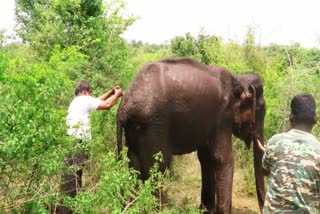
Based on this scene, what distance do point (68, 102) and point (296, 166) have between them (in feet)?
15.5

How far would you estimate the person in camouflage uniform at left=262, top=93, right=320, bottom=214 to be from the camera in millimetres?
3521

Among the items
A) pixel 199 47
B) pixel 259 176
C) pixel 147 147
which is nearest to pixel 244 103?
pixel 259 176

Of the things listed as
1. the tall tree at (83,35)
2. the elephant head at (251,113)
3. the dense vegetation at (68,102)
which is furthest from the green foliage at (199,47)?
the elephant head at (251,113)

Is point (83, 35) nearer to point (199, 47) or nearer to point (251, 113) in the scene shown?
point (251, 113)

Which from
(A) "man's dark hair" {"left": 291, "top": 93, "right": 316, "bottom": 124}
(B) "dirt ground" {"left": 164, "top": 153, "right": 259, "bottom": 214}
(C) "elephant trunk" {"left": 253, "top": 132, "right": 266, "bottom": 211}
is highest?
(A) "man's dark hair" {"left": 291, "top": 93, "right": 316, "bottom": 124}

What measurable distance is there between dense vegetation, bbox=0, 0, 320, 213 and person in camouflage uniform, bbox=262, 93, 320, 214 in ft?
3.56

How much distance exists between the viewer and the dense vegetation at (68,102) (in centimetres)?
372

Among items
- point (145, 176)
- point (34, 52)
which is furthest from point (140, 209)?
point (34, 52)

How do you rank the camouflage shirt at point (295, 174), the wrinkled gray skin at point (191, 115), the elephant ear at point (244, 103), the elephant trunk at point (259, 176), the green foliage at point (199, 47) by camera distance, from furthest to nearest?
the green foliage at point (199, 47) < the elephant trunk at point (259, 176) < the elephant ear at point (244, 103) < the wrinkled gray skin at point (191, 115) < the camouflage shirt at point (295, 174)

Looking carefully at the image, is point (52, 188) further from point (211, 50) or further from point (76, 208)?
point (211, 50)

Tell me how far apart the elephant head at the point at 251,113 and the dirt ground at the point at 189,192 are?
3.51 ft

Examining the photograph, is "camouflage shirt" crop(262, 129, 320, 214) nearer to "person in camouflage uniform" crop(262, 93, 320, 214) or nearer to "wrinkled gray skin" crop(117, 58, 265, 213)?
"person in camouflage uniform" crop(262, 93, 320, 214)

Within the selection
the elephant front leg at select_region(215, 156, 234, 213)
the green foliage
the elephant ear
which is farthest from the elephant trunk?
the green foliage

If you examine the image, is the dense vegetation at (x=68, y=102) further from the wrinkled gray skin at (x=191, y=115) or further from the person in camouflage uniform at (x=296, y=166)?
the person in camouflage uniform at (x=296, y=166)
